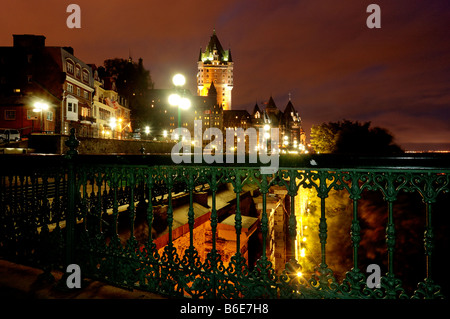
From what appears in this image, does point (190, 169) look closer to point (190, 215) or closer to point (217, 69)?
point (190, 215)

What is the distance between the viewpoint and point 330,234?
21984 millimetres

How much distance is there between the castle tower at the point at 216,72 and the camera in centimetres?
13062

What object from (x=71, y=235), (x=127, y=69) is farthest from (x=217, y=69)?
(x=71, y=235)

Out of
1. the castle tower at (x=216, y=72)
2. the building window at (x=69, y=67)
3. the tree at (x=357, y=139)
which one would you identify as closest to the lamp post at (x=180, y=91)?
the tree at (x=357, y=139)

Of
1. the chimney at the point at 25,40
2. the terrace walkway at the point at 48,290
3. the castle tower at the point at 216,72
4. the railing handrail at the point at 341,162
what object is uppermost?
the castle tower at the point at 216,72

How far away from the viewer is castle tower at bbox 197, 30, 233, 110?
13062cm

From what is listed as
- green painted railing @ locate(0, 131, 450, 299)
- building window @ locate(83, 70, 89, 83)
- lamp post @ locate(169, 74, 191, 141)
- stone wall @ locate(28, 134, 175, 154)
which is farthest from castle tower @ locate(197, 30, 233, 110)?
green painted railing @ locate(0, 131, 450, 299)

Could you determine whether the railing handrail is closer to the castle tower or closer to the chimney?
the chimney

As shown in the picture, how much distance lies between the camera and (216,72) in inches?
5162

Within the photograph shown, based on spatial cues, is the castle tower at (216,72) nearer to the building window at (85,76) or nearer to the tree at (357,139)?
the tree at (357,139)

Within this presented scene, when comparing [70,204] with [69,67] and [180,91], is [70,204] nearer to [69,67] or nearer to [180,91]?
[180,91]

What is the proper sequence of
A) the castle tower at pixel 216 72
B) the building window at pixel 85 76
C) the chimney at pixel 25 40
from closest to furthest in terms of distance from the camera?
the chimney at pixel 25 40 → the building window at pixel 85 76 → the castle tower at pixel 216 72

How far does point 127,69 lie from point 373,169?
68.5 m

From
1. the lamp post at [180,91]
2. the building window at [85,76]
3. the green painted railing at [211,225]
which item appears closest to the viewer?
the green painted railing at [211,225]
